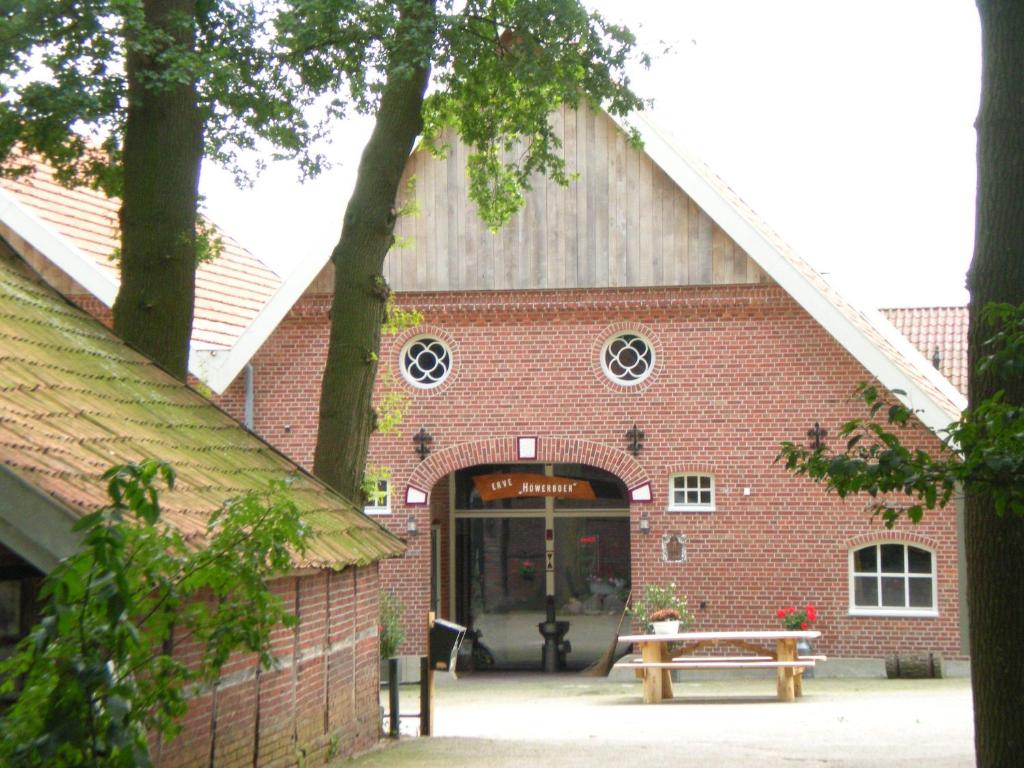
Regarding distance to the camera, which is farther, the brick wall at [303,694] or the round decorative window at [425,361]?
the round decorative window at [425,361]

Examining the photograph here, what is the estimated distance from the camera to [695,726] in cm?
1509

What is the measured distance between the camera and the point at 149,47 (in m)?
11.8

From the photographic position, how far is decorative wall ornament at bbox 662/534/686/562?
21.7 metres

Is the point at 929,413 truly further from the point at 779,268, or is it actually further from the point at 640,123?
the point at 640,123

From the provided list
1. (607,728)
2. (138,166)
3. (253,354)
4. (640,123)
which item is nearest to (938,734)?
(607,728)

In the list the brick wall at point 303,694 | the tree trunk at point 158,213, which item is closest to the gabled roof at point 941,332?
the brick wall at point 303,694

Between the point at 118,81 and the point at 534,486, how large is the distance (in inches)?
474

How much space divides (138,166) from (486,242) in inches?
390

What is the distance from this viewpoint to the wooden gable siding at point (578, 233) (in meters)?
21.6

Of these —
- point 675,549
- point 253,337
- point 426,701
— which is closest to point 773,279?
point 675,549

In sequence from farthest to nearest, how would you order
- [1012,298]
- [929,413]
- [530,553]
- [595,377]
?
[530,553] → [595,377] → [929,413] → [1012,298]

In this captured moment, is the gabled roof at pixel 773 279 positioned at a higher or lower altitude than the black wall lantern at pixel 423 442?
higher

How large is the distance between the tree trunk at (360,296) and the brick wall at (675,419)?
7944 millimetres

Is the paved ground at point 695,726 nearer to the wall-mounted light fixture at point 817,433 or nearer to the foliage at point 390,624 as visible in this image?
the foliage at point 390,624
